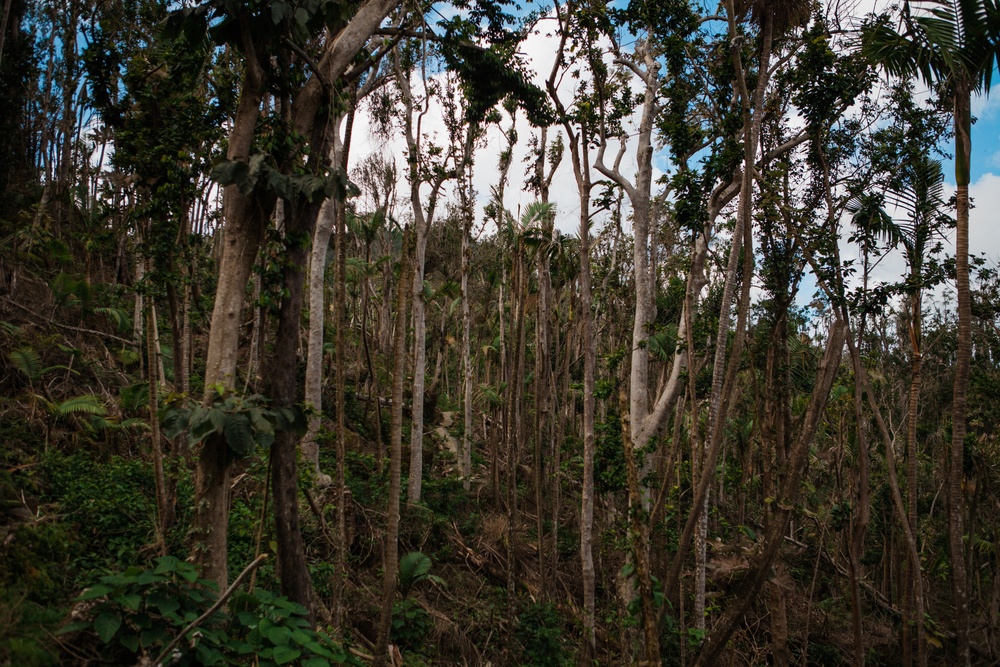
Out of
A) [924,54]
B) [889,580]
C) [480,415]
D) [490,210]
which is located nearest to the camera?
[924,54]

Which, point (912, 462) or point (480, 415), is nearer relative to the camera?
point (912, 462)

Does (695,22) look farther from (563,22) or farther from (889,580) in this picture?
(889,580)

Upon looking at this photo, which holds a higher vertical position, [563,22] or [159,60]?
[563,22]

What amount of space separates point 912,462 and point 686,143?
5995 mm

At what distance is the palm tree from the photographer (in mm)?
6930

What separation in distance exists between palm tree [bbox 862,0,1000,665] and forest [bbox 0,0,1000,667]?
0.04m

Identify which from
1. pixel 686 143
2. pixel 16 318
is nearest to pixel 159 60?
pixel 16 318

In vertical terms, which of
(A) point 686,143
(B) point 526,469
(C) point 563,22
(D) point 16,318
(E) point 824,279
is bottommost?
Answer: (B) point 526,469

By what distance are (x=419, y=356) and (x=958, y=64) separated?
992 cm

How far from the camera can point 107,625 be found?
12.1 ft

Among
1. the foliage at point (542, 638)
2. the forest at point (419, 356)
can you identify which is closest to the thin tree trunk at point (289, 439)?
the forest at point (419, 356)

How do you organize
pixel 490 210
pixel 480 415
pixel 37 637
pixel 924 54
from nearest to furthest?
pixel 37 637
pixel 924 54
pixel 490 210
pixel 480 415

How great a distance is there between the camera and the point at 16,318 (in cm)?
1093

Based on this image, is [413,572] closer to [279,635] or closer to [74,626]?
[279,635]
